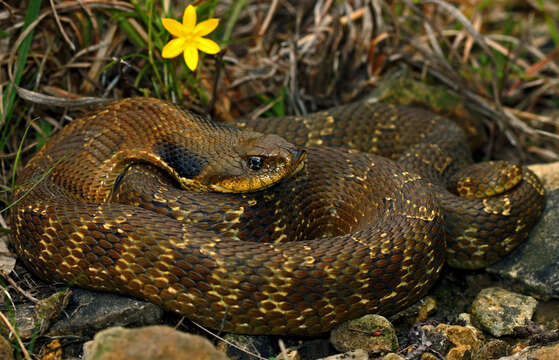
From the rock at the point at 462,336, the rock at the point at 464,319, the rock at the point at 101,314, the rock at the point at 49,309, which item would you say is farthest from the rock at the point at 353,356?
the rock at the point at 49,309

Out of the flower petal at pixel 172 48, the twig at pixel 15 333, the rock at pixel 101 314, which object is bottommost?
the rock at pixel 101 314

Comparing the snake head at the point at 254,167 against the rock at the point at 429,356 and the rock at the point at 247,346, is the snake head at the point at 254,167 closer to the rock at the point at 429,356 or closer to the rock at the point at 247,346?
the rock at the point at 247,346

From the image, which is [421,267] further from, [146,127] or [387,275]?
[146,127]

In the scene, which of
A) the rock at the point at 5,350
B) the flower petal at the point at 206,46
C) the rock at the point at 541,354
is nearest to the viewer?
the rock at the point at 5,350

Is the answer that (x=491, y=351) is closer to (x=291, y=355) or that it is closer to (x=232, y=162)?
(x=291, y=355)

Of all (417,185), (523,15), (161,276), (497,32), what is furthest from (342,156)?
(523,15)

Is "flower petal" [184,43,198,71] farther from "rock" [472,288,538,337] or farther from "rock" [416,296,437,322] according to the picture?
"rock" [472,288,538,337]
